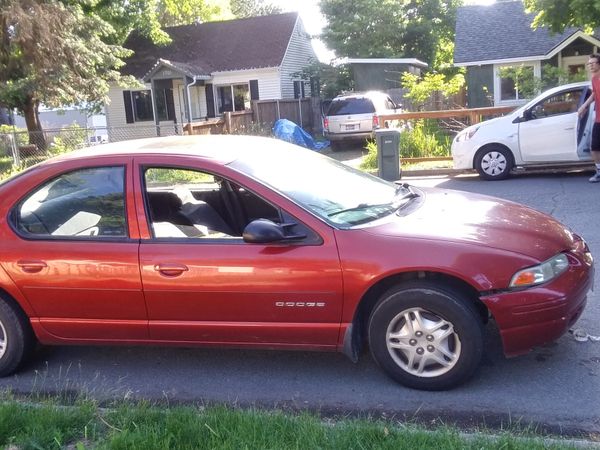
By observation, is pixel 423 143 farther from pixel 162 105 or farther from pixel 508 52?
pixel 162 105

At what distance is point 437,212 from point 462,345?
984 millimetres

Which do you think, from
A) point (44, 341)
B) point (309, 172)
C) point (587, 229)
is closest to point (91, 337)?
point (44, 341)

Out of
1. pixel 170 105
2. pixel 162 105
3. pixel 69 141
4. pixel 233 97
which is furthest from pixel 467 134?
pixel 162 105

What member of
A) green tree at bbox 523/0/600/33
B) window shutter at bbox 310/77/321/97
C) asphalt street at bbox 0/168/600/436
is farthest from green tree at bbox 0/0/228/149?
asphalt street at bbox 0/168/600/436

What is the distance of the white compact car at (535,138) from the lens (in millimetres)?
11141

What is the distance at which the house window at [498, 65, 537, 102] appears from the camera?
62.2 feet

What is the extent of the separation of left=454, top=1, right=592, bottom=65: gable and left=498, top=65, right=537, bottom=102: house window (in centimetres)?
110

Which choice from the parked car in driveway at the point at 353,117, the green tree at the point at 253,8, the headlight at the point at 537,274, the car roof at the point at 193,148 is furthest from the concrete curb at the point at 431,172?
the green tree at the point at 253,8

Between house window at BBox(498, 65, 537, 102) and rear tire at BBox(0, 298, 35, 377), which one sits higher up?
house window at BBox(498, 65, 537, 102)

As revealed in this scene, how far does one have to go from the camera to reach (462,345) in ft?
12.9

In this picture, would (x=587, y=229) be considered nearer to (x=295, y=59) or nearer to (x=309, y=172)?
(x=309, y=172)

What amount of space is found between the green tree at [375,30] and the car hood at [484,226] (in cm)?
2820

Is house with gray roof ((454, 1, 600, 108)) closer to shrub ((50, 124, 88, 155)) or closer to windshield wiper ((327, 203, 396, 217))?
shrub ((50, 124, 88, 155))

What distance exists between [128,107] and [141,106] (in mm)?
641
